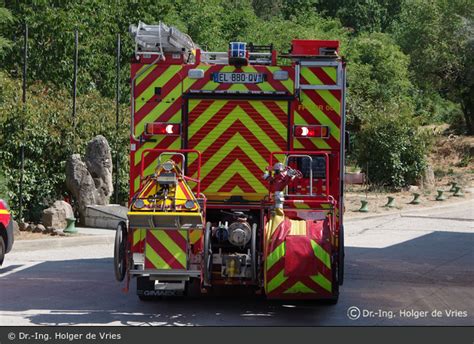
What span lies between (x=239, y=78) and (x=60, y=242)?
22.0 ft

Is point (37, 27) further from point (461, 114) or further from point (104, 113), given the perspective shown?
Answer: point (461, 114)

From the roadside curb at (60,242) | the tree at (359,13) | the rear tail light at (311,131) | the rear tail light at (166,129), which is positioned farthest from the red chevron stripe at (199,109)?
the tree at (359,13)

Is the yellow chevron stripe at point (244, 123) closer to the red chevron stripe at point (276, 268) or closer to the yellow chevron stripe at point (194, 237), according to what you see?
the yellow chevron stripe at point (194, 237)

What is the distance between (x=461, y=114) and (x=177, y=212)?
131 ft

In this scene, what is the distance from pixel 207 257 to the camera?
33.3ft

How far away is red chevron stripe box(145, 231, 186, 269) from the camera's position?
10102 mm

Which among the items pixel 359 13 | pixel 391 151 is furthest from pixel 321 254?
pixel 359 13

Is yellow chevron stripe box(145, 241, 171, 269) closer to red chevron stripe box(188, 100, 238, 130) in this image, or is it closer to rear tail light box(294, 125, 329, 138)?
red chevron stripe box(188, 100, 238, 130)

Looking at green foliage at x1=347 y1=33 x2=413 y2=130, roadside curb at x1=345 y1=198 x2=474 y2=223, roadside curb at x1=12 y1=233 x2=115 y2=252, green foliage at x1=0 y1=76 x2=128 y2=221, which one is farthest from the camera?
green foliage at x1=347 y1=33 x2=413 y2=130

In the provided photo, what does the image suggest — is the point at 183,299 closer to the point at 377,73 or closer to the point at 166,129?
the point at 166,129

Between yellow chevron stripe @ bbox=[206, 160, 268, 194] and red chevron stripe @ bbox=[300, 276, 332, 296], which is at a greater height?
yellow chevron stripe @ bbox=[206, 160, 268, 194]

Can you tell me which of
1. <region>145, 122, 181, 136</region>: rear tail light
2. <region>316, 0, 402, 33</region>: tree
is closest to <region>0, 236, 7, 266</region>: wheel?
<region>145, 122, 181, 136</region>: rear tail light

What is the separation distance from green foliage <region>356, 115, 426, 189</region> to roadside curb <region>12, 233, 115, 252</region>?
14034 mm

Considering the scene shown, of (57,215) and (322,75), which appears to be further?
(57,215)
